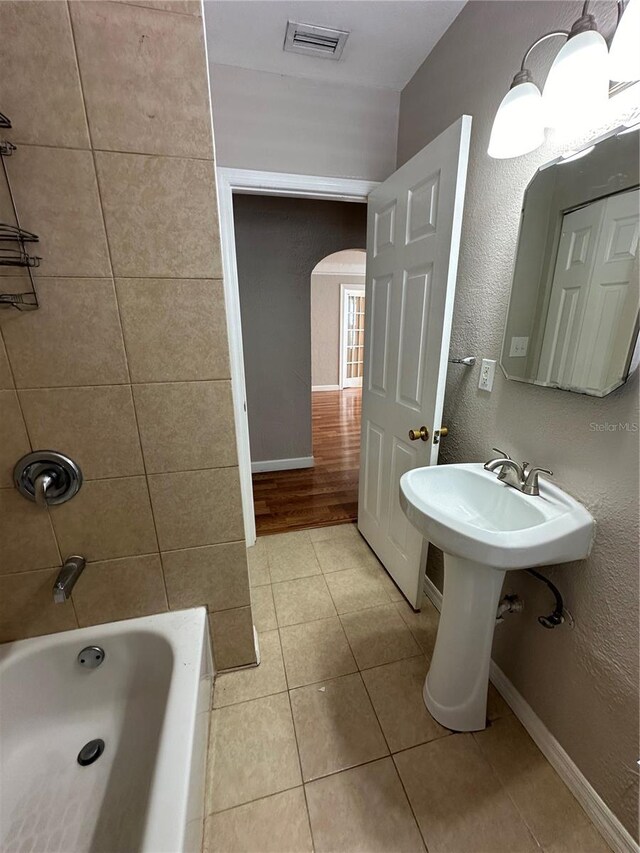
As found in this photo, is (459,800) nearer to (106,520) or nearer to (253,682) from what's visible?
(253,682)

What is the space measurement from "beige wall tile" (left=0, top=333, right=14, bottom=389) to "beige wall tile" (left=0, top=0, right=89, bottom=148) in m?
0.49

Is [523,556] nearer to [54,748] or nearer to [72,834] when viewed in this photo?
[72,834]

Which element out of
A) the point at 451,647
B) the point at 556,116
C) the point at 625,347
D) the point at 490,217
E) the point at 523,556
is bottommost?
the point at 451,647

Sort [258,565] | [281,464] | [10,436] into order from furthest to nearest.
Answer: [281,464] → [258,565] → [10,436]

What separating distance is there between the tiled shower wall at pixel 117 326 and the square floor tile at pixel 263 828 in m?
0.57

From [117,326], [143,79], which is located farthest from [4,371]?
[143,79]

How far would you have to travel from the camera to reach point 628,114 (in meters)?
0.80

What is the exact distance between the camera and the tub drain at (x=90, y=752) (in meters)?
1.03

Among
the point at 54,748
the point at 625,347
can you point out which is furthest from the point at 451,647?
the point at 54,748

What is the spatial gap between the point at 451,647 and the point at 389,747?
1.29 feet

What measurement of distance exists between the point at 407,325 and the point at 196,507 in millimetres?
1111

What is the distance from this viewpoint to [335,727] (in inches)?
47.1

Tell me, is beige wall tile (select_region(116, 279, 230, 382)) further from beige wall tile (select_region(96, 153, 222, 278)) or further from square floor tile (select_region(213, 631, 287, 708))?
square floor tile (select_region(213, 631, 287, 708))

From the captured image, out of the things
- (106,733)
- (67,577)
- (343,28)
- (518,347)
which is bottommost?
(106,733)
